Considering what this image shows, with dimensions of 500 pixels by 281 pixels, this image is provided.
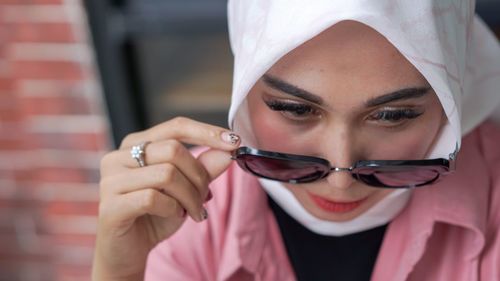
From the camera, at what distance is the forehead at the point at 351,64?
1088 millimetres

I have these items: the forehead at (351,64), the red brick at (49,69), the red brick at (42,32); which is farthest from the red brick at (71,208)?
the forehead at (351,64)

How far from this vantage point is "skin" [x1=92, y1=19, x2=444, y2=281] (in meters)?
1.10

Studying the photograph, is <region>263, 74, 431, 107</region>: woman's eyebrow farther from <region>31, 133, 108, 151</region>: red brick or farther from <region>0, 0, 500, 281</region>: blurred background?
<region>31, 133, 108, 151</region>: red brick

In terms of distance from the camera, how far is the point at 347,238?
4.70 ft

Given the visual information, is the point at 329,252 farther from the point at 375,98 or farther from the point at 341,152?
the point at 375,98

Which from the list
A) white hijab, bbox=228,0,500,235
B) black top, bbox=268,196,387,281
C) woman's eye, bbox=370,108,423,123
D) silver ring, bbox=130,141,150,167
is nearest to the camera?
white hijab, bbox=228,0,500,235

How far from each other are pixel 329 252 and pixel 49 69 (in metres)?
1.26

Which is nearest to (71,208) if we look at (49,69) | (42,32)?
(49,69)

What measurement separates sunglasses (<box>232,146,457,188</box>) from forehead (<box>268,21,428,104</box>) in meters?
0.12

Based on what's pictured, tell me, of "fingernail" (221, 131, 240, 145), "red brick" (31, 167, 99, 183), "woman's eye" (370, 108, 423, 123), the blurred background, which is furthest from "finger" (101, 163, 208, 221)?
"red brick" (31, 167, 99, 183)

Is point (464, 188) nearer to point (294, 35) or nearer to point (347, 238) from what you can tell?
point (347, 238)

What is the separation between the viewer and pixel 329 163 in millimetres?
1194

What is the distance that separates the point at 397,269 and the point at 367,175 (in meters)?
0.27

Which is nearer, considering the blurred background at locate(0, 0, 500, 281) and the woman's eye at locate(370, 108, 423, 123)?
the woman's eye at locate(370, 108, 423, 123)
